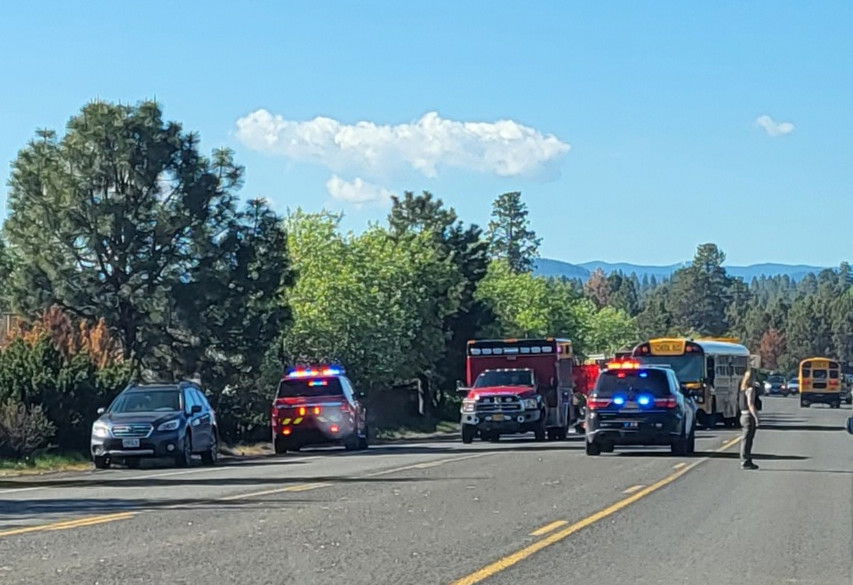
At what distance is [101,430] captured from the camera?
27250 mm

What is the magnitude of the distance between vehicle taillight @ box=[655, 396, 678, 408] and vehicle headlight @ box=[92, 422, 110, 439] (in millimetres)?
10788

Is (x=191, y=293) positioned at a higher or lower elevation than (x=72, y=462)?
higher

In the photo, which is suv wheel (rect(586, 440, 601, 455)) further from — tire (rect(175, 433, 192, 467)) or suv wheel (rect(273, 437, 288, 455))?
suv wheel (rect(273, 437, 288, 455))

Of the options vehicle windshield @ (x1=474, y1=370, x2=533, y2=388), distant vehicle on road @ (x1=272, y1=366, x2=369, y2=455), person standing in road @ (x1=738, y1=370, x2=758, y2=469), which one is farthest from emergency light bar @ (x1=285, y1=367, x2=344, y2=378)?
person standing in road @ (x1=738, y1=370, x2=758, y2=469)

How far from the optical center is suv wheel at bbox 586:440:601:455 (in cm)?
2950

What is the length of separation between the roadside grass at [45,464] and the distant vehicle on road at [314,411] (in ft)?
17.9

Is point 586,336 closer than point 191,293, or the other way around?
point 191,293

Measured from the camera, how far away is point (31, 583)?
11227 mm

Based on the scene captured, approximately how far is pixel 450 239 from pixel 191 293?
36944 mm

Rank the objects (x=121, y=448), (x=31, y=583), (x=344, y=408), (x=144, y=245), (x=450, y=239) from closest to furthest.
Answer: (x=31, y=583) < (x=121, y=448) < (x=344, y=408) < (x=144, y=245) < (x=450, y=239)

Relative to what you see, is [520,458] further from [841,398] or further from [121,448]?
[841,398]

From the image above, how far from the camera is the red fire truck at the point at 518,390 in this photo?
3825 cm

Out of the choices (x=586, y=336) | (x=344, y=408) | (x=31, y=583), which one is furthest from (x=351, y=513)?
(x=586, y=336)

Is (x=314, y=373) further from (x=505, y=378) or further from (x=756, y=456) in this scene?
(x=756, y=456)
